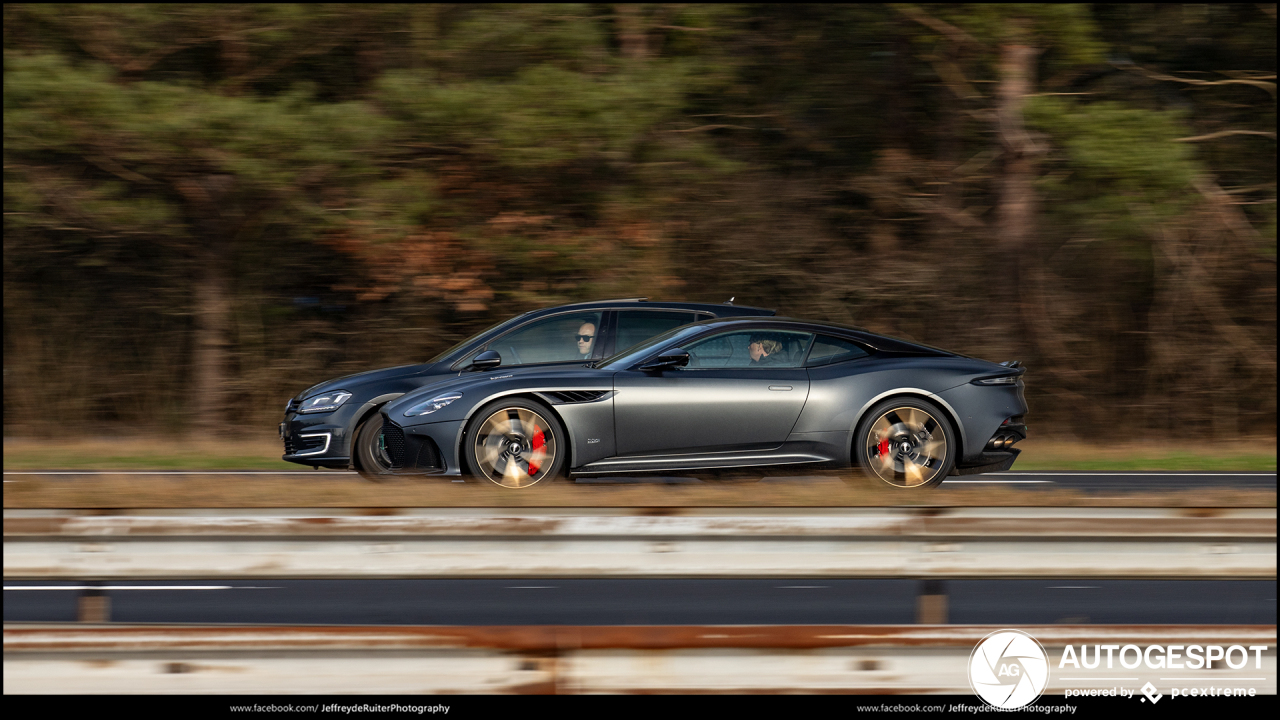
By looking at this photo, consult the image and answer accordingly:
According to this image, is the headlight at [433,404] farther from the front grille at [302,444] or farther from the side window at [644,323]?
the side window at [644,323]

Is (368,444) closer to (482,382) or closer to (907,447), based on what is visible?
(482,382)

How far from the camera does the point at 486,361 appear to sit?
10062mm

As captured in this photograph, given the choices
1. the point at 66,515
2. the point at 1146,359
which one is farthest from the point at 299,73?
the point at 66,515

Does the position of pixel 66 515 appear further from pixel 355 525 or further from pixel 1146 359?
pixel 1146 359

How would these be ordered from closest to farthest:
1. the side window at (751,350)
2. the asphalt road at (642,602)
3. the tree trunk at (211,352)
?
the asphalt road at (642,602) < the side window at (751,350) < the tree trunk at (211,352)

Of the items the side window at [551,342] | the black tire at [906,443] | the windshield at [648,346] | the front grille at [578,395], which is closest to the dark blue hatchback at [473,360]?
the side window at [551,342]

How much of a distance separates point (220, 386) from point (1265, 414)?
14580 millimetres

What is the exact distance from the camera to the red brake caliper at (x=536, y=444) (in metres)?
8.50

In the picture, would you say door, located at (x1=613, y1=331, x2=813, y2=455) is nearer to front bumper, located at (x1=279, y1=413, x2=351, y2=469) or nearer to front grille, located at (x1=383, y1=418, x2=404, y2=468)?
front grille, located at (x1=383, y1=418, x2=404, y2=468)

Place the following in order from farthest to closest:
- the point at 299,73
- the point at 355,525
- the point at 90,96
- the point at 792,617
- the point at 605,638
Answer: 1. the point at 299,73
2. the point at 90,96
3. the point at 792,617
4. the point at 355,525
5. the point at 605,638

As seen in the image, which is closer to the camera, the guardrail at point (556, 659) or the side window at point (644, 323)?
the guardrail at point (556, 659)

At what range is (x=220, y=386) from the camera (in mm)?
17516

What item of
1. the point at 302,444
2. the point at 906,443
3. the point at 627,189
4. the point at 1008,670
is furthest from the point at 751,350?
the point at 627,189

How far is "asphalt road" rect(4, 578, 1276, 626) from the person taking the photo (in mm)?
5988
